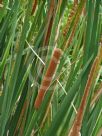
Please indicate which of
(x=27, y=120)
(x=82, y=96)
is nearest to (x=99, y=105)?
(x=82, y=96)

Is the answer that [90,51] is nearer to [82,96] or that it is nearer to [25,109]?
[82,96]

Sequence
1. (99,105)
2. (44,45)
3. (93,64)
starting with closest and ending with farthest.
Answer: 1. (93,64)
2. (99,105)
3. (44,45)

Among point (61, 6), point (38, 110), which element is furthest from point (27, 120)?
point (61, 6)

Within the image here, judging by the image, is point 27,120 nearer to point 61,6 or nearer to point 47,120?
point 47,120

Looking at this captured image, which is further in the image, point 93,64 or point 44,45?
point 44,45

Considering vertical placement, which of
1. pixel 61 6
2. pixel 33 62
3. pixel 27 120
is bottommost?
pixel 27 120

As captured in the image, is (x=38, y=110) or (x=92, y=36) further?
(x=38, y=110)

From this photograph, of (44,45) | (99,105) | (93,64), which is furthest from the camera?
(44,45)

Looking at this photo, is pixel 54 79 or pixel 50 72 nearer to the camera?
pixel 50 72

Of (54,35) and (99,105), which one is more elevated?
(54,35)
